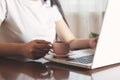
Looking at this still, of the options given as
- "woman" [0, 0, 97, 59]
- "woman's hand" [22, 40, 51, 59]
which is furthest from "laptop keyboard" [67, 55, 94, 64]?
"woman" [0, 0, 97, 59]

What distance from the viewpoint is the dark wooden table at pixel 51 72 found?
2.51 ft

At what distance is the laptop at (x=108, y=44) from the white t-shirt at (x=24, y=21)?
53 cm

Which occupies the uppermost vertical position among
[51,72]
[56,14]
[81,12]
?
[51,72]

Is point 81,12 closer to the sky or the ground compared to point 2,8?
closer to the ground

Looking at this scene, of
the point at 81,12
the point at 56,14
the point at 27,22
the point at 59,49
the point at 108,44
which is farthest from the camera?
the point at 81,12

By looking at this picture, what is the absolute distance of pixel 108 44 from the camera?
82 cm

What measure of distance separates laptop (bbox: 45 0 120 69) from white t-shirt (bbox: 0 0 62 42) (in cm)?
53

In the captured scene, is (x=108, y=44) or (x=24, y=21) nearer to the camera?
(x=108, y=44)

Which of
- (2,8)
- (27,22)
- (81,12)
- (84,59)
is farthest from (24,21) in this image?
(81,12)

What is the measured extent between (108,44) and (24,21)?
0.71 m

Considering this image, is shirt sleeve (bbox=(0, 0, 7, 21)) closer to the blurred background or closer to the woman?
the woman

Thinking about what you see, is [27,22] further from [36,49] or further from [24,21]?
[36,49]

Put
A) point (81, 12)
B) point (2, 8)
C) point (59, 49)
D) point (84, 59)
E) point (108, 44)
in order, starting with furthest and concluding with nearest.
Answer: point (81, 12) < point (2, 8) < point (59, 49) < point (84, 59) < point (108, 44)

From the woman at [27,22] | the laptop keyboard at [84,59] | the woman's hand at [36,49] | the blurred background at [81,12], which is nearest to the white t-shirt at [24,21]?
the woman at [27,22]
